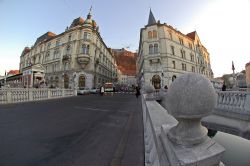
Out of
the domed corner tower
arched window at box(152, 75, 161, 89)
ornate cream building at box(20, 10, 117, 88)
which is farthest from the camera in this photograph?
ornate cream building at box(20, 10, 117, 88)

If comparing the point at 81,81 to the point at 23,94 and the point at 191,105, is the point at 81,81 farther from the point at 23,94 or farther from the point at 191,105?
the point at 191,105

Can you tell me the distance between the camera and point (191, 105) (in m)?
1.25

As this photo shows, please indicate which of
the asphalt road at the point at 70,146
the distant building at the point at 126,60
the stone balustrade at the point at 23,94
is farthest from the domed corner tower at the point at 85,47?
the distant building at the point at 126,60

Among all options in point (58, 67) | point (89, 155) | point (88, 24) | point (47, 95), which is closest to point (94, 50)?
point (88, 24)

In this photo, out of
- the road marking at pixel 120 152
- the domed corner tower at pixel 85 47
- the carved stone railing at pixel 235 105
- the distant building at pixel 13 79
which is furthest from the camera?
the domed corner tower at pixel 85 47

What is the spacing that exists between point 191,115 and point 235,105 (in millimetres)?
7236

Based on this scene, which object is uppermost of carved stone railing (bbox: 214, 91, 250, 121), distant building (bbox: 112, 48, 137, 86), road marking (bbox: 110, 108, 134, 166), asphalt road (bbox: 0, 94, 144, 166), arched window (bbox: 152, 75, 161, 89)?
distant building (bbox: 112, 48, 137, 86)

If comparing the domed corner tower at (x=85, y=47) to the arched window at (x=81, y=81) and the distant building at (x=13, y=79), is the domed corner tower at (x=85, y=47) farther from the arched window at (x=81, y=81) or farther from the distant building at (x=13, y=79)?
the distant building at (x=13, y=79)

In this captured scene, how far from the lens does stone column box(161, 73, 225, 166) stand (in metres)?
1.16

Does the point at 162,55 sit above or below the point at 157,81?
above

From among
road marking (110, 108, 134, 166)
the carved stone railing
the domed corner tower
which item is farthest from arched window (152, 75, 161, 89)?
road marking (110, 108, 134, 166)

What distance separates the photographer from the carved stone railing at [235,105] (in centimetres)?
595

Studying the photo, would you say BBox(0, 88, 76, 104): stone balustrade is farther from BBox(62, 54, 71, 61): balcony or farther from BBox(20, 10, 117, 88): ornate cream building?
BBox(62, 54, 71, 61): balcony

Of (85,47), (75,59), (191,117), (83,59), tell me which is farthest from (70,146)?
(85,47)
